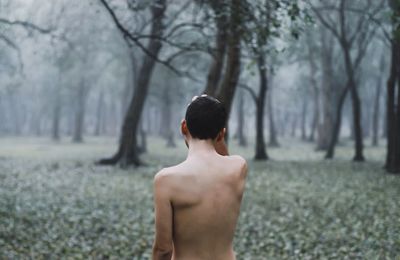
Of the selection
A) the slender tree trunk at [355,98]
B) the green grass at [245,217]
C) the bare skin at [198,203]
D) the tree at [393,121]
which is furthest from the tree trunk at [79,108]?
the bare skin at [198,203]

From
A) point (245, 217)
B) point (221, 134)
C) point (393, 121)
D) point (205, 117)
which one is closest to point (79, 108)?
point (393, 121)

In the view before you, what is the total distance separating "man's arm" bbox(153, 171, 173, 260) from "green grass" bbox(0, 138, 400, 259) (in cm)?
530

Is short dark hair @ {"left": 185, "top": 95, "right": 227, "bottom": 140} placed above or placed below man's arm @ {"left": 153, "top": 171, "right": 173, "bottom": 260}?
above

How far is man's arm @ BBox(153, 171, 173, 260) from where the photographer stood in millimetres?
2770

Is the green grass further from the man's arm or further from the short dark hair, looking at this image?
the short dark hair

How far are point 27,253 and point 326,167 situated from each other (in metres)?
17.2

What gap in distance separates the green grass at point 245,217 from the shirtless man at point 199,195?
17.2 ft

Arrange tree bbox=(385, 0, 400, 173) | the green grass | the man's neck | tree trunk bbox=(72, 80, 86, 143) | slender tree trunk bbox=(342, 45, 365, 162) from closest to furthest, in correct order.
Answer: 1. the man's neck
2. the green grass
3. tree bbox=(385, 0, 400, 173)
4. slender tree trunk bbox=(342, 45, 365, 162)
5. tree trunk bbox=(72, 80, 86, 143)

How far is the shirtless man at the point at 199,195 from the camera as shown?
110 inches

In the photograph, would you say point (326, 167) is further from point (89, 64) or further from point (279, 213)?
point (89, 64)

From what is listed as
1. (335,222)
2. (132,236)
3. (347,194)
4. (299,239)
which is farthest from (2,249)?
(347,194)

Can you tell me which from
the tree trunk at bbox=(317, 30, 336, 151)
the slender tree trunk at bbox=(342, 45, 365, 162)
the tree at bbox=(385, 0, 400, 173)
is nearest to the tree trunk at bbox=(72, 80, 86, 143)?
the tree trunk at bbox=(317, 30, 336, 151)

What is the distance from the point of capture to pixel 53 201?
12.8m

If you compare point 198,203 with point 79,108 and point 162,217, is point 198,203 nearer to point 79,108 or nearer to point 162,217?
point 162,217
